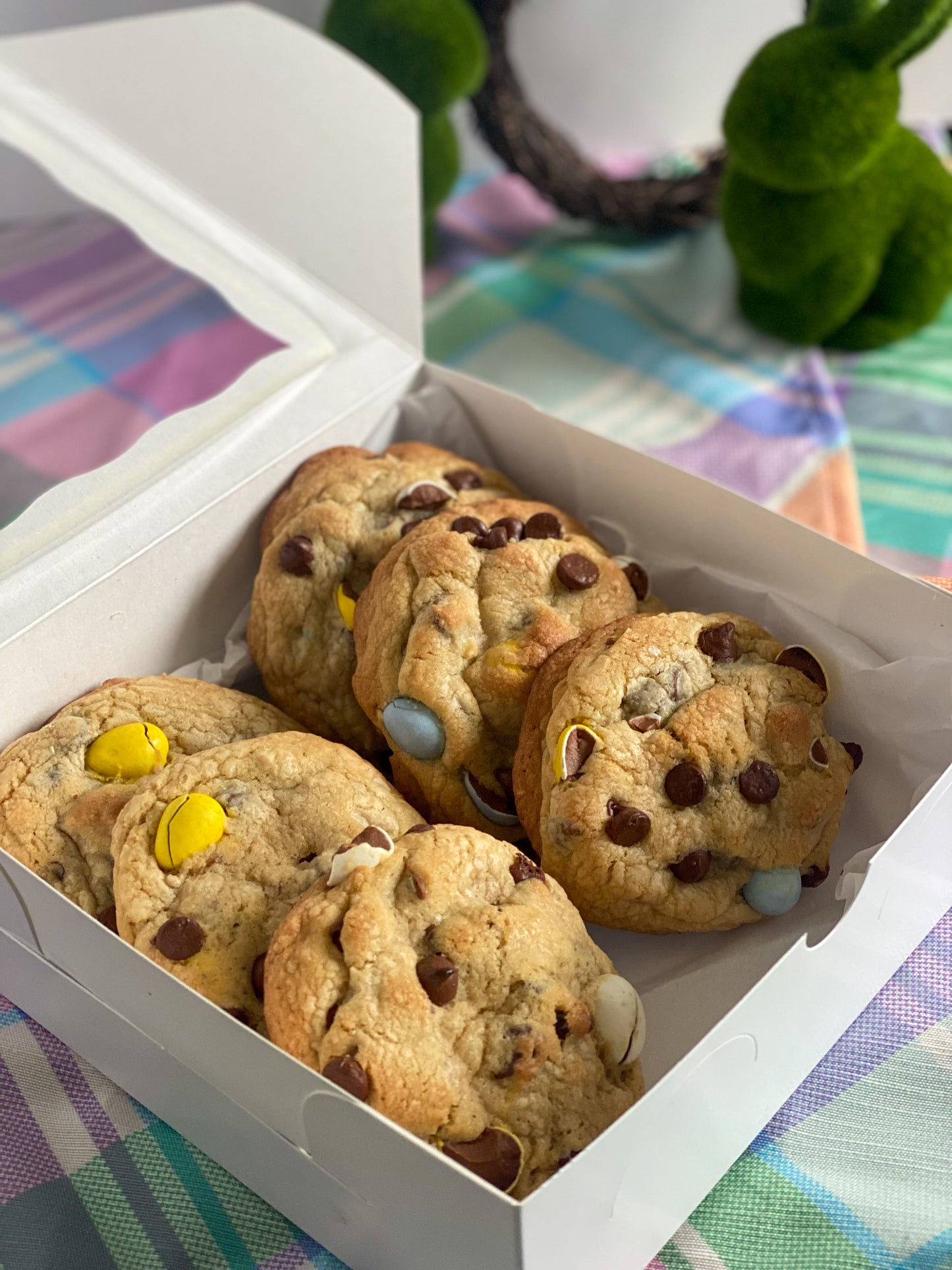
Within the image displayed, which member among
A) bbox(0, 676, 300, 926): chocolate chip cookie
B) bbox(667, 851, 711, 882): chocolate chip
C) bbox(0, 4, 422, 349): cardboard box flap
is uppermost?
bbox(0, 4, 422, 349): cardboard box flap

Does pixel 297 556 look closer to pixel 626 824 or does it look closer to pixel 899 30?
pixel 626 824

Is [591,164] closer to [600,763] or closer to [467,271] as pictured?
[467,271]

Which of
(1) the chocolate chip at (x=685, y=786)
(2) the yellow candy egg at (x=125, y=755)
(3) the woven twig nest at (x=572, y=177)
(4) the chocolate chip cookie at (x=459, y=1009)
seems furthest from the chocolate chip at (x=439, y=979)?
(3) the woven twig nest at (x=572, y=177)

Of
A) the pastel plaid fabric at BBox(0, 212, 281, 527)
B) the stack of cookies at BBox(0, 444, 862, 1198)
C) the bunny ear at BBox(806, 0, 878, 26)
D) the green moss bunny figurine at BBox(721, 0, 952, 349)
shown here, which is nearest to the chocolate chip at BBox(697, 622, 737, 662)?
the stack of cookies at BBox(0, 444, 862, 1198)

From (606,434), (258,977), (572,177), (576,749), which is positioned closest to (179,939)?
(258,977)

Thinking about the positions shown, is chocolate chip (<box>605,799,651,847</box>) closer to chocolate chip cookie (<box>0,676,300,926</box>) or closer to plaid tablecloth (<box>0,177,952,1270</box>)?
plaid tablecloth (<box>0,177,952,1270</box>)

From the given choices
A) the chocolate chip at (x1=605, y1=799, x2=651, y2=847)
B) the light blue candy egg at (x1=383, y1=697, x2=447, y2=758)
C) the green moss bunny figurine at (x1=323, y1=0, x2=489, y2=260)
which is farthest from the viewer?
the green moss bunny figurine at (x1=323, y1=0, x2=489, y2=260)
